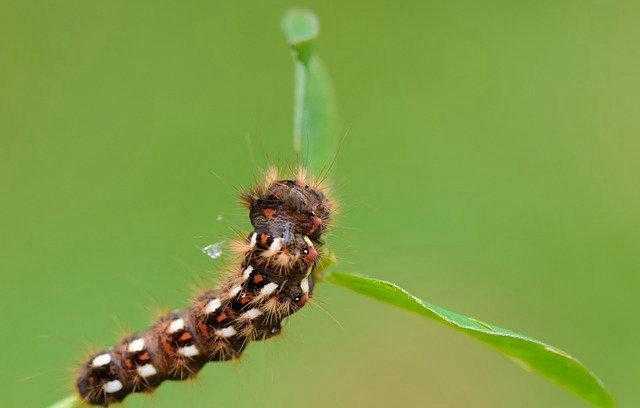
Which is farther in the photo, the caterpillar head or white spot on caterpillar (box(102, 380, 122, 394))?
white spot on caterpillar (box(102, 380, 122, 394))

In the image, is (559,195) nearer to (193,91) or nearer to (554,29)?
(554,29)

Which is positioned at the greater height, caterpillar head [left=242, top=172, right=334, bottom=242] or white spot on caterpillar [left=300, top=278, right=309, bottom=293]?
caterpillar head [left=242, top=172, right=334, bottom=242]

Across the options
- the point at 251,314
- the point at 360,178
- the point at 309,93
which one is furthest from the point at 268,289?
the point at 360,178

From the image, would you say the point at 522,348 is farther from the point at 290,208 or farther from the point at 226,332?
the point at 226,332

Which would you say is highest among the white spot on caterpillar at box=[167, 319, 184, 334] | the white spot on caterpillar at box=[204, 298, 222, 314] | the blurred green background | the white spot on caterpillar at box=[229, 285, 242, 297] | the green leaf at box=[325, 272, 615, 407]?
the green leaf at box=[325, 272, 615, 407]

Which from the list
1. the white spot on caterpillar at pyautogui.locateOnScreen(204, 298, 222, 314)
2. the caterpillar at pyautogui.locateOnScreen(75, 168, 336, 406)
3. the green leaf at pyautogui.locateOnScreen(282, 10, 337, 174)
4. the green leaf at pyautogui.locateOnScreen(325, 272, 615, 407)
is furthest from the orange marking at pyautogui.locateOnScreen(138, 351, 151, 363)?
the green leaf at pyautogui.locateOnScreen(325, 272, 615, 407)

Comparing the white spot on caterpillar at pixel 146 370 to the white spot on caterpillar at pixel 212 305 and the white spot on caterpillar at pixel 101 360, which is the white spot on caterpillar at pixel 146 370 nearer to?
the white spot on caterpillar at pixel 101 360

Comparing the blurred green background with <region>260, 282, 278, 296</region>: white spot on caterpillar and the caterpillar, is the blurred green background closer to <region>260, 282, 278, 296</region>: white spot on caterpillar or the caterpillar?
the caterpillar
